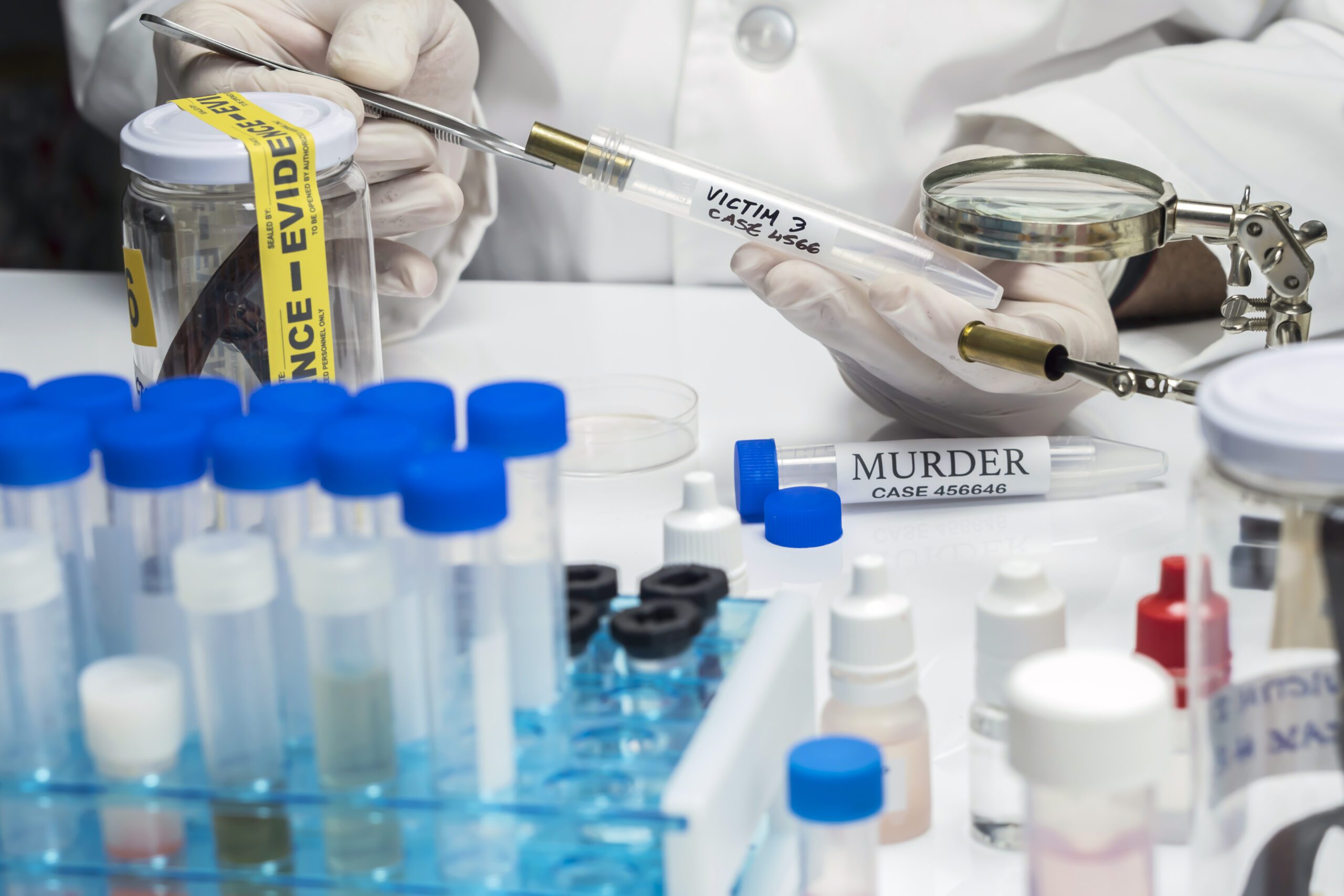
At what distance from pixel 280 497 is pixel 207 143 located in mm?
256

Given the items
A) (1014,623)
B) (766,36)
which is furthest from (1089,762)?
(766,36)

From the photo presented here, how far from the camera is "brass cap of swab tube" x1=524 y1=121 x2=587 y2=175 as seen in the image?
2.12ft

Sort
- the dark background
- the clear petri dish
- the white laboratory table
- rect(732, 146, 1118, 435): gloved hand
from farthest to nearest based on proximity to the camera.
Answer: the dark background
the clear petri dish
rect(732, 146, 1118, 435): gloved hand
the white laboratory table

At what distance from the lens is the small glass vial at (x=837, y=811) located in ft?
1.14

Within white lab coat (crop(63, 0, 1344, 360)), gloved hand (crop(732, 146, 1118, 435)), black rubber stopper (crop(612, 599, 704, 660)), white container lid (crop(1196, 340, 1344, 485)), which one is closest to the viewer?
white container lid (crop(1196, 340, 1344, 485))

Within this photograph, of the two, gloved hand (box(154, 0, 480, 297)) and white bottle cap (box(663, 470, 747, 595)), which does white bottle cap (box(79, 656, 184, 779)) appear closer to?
white bottle cap (box(663, 470, 747, 595))

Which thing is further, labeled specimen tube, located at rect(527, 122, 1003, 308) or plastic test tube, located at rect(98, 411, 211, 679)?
labeled specimen tube, located at rect(527, 122, 1003, 308)

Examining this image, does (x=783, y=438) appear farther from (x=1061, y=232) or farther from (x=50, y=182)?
(x=50, y=182)

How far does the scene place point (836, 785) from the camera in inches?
13.6

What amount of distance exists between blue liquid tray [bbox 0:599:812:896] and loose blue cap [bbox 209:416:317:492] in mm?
75

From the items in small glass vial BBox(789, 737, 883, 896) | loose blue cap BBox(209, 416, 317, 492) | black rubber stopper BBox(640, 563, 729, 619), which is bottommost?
small glass vial BBox(789, 737, 883, 896)

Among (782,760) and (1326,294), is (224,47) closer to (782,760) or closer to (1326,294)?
(782,760)

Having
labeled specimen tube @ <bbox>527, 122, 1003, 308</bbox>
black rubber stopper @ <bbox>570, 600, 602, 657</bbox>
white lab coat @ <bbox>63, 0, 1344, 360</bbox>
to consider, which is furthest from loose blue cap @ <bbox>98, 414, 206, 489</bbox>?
white lab coat @ <bbox>63, 0, 1344, 360</bbox>

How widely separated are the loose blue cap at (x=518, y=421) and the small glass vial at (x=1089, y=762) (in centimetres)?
14
